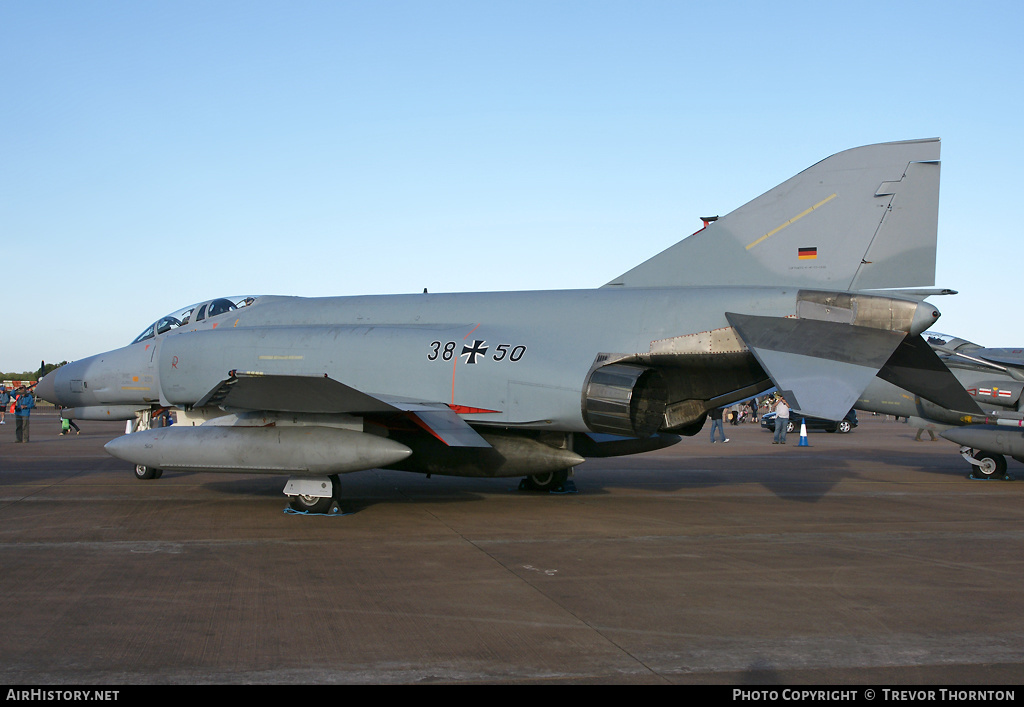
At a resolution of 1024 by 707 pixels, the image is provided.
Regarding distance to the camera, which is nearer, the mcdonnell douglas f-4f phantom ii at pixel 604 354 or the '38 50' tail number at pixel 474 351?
the mcdonnell douglas f-4f phantom ii at pixel 604 354

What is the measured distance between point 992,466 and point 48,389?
54.9 feet

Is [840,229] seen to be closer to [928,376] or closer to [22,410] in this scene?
[928,376]

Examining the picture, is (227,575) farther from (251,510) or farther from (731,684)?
(731,684)

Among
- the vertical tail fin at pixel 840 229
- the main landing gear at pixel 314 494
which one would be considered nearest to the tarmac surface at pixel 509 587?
the main landing gear at pixel 314 494

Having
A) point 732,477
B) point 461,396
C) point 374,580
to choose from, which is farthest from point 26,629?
point 732,477

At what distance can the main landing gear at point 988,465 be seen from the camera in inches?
560

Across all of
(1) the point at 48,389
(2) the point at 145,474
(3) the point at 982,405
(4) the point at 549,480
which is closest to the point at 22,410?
(1) the point at 48,389

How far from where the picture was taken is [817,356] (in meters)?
7.91

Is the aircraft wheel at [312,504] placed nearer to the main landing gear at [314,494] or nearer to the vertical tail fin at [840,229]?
the main landing gear at [314,494]

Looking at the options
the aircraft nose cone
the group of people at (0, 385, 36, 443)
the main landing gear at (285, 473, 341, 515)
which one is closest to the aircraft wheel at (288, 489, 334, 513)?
the main landing gear at (285, 473, 341, 515)

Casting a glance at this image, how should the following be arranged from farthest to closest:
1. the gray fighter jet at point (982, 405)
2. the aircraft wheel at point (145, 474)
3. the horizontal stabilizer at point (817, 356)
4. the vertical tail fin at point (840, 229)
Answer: the gray fighter jet at point (982, 405) → the aircraft wheel at point (145, 474) → the vertical tail fin at point (840, 229) → the horizontal stabilizer at point (817, 356)

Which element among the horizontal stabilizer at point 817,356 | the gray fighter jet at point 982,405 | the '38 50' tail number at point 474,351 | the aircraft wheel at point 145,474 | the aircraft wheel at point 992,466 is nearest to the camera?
the horizontal stabilizer at point 817,356

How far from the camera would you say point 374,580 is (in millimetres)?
6277

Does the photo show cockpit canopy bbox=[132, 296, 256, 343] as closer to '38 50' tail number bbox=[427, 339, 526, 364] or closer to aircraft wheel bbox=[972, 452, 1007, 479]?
'38 50' tail number bbox=[427, 339, 526, 364]
